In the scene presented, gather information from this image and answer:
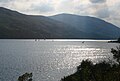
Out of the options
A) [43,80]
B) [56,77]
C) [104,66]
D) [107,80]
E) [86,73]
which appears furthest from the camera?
[56,77]

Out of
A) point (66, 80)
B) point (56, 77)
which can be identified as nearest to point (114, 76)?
point (66, 80)

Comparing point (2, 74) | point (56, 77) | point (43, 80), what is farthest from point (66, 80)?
point (2, 74)

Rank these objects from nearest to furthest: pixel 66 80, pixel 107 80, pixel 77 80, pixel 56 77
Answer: pixel 107 80 < pixel 77 80 < pixel 66 80 < pixel 56 77

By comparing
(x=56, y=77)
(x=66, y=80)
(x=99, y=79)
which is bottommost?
(x=56, y=77)

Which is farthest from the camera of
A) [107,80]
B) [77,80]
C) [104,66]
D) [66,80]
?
[104,66]

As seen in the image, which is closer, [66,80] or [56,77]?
[66,80]

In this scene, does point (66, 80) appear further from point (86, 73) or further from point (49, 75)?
point (49, 75)

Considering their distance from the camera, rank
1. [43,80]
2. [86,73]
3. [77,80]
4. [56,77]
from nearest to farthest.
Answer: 1. [86,73]
2. [77,80]
3. [43,80]
4. [56,77]

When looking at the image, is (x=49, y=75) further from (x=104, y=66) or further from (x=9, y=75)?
(x=104, y=66)

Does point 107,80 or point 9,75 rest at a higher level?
point 107,80
